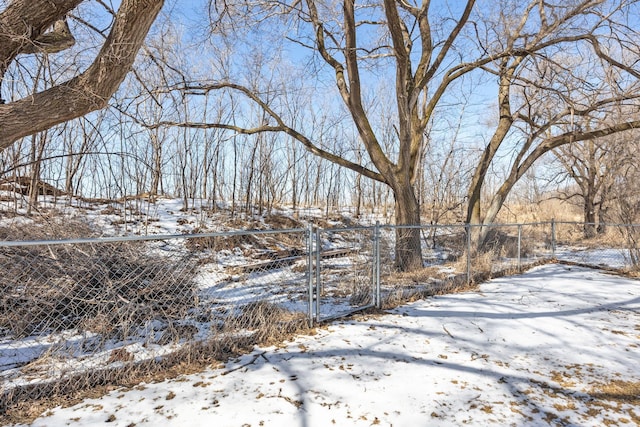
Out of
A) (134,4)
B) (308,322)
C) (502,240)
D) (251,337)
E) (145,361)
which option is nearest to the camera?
(145,361)

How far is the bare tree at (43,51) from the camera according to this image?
3256 mm

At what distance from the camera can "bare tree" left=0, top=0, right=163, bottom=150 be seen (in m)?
3.26

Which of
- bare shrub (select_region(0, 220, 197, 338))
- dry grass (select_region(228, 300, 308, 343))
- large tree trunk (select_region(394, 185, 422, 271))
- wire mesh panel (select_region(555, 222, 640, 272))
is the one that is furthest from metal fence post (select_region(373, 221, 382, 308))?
wire mesh panel (select_region(555, 222, 640, 272))

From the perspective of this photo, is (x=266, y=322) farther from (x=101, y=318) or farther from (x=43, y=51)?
(x=43, y=51)

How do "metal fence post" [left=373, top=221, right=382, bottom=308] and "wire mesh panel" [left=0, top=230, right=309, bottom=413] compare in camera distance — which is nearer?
"wire mesh panel" [left=0, top=230, right=309, bottom=413]

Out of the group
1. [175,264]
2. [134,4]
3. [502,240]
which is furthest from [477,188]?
[134,4]

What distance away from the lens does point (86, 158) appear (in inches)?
430

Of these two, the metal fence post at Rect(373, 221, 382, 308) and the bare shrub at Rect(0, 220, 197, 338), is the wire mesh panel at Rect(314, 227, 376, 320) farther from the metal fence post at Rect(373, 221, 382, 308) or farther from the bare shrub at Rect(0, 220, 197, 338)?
the bare shrub at Rect(0, 220, 197, 338)

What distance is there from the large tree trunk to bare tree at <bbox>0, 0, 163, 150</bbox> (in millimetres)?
5608

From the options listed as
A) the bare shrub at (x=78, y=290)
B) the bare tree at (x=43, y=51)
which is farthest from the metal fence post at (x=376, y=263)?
the bare tree at (x=43, y=51)

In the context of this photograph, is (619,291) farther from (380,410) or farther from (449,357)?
(380,410)

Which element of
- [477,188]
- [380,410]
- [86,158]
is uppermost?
[86,158]

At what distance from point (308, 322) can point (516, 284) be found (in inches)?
186

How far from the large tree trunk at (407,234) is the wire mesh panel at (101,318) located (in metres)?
2.70
